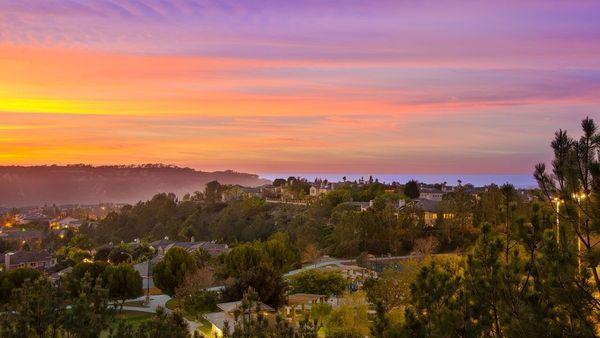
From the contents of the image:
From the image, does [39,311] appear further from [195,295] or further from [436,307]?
[195,295]

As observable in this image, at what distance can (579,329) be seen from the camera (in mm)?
6426

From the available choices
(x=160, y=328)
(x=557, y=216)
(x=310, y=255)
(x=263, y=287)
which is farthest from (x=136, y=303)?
(x=557, y=216)

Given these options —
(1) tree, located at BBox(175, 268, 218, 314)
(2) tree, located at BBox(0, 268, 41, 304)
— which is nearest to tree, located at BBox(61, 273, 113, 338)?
(1) tree, located at BBox(175, 268, 218, 314)

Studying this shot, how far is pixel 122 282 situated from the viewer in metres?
28.9

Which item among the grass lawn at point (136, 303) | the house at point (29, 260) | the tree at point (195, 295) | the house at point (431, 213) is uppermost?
the house at point (431, 213)

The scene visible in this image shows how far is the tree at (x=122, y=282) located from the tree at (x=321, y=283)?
8.30 m

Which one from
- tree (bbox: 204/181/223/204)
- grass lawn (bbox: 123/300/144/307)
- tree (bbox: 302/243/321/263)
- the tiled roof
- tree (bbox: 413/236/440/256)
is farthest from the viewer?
tree (bbox: 204/181/223/204)

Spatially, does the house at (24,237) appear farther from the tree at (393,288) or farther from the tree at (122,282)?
the tree at (393,288)

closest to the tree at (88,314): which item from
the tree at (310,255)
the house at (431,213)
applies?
the tree at (310,255)

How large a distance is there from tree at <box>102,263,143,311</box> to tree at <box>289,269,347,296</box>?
830 cm

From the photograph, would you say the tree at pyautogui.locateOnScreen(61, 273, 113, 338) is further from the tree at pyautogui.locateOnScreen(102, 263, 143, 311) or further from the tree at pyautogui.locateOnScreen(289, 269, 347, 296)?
the tree at pyautogui.locateOnScreen(102, 263, 143, 311)

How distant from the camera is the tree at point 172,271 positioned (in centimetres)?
3033

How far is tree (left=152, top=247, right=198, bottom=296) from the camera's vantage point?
30.3 m

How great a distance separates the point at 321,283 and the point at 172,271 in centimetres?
862
